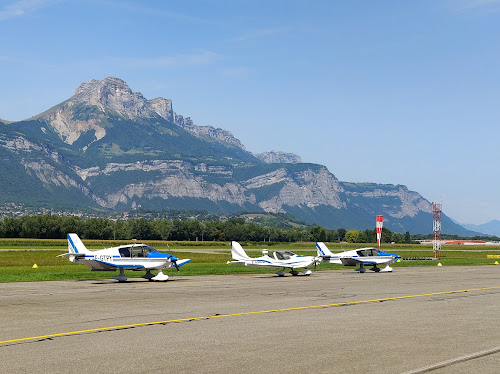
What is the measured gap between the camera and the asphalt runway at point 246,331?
42.9 feet

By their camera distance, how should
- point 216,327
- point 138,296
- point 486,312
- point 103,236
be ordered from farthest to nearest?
1. point 103,236
2. point 138,296
3. point 486,312
4. point 216,327

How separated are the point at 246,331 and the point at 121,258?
21.1 metres

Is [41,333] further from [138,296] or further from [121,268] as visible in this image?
[121,268]

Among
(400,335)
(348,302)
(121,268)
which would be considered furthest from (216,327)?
(121,268)

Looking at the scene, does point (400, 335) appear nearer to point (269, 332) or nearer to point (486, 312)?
point (269, 332)

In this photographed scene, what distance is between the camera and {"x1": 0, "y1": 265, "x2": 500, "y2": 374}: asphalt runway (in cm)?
1309

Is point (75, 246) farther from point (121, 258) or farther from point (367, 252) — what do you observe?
point (367, 252)

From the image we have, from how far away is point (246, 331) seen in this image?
17578 mm

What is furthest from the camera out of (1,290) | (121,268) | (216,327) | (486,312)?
(121,268)

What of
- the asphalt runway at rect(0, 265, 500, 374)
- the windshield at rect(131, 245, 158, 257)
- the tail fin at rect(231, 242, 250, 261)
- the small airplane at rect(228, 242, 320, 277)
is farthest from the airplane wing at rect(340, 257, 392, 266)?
the asphalt runway at rect(0, 265, 500, 374)

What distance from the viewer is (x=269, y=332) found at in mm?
17391

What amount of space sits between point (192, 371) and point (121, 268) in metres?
26.1

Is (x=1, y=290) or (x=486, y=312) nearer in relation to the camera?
Result: (x=486, y=312)

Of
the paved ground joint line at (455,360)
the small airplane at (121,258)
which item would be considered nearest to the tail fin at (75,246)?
the small airplane at (121,258)
